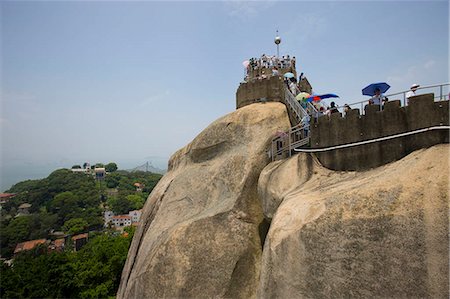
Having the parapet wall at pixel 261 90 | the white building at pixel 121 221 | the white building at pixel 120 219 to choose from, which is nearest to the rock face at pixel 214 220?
the parapet wall at pixel 261 90

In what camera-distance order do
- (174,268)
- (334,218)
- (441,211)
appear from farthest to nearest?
(174,268) → (334,218) → (441,211)

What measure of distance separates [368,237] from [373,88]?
584cm

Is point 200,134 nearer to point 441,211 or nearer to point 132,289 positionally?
point 132,289

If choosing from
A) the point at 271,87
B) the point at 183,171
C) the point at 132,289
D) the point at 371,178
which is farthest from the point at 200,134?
the point at 371,178

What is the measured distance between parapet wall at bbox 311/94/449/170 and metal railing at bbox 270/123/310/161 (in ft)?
2.80

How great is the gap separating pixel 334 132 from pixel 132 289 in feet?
37.5

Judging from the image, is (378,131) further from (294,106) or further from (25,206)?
(25,206)

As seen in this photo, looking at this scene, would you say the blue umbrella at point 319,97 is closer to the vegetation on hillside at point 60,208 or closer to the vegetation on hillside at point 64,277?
the vegetation on hillside at point 64,277

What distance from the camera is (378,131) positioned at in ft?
26.3

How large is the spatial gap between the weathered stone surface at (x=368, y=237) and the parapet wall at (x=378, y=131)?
1.45ft

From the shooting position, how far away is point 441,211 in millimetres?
5371

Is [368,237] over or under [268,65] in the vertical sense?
under

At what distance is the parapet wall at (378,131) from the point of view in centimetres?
688

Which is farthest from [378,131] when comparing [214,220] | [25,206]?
[25,206]
